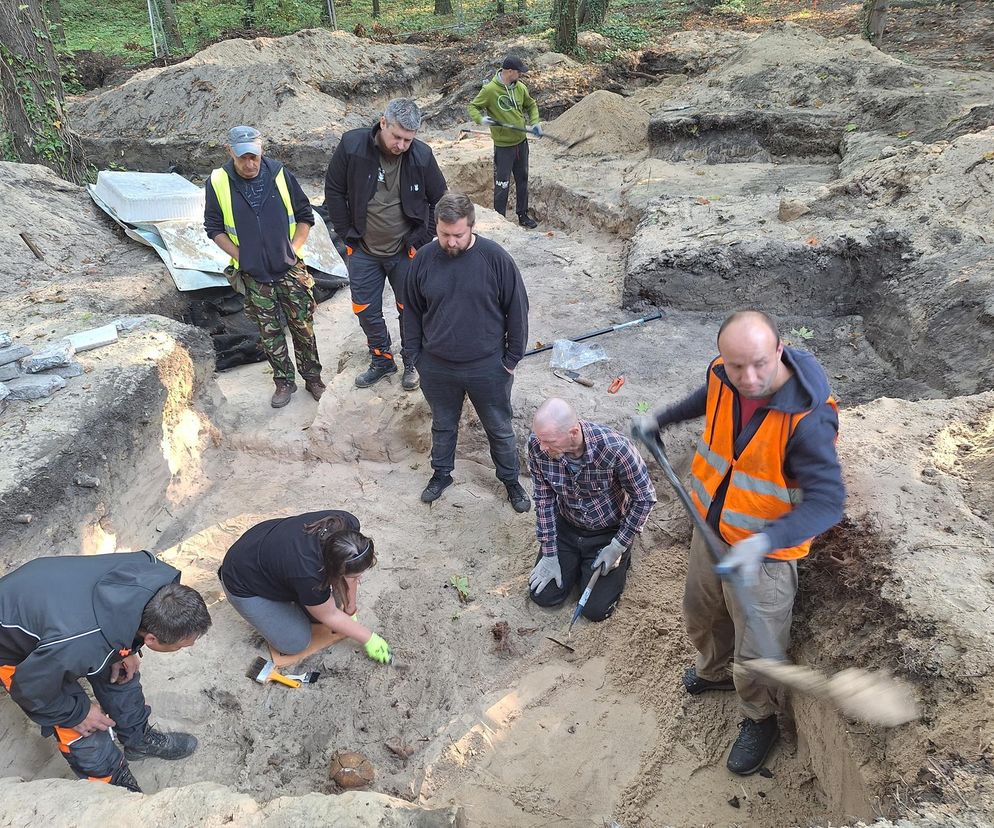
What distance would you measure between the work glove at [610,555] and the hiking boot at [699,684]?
688 mm

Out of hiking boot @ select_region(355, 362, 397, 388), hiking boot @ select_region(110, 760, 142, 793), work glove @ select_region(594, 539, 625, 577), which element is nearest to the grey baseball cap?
hiking boot @ select_region(355, 362, 397, 388)

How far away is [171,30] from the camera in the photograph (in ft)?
57.3

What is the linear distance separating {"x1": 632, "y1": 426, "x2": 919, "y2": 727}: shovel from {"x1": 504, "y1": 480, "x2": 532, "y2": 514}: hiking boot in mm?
2009

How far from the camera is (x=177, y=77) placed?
1309cm

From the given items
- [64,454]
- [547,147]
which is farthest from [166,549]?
[547,147]

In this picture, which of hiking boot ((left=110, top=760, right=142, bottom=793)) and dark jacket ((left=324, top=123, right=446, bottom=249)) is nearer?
hiking boot ((left=110, top=760, right=142, bottom=793))

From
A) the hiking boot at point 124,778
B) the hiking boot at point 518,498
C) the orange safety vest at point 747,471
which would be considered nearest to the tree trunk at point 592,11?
the hiking boot at point 518,498

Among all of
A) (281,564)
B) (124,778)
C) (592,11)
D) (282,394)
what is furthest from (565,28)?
(124,778)

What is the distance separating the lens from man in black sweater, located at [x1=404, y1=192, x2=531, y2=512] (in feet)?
12.8

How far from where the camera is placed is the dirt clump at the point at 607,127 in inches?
411

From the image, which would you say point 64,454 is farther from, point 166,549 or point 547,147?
point 547,147

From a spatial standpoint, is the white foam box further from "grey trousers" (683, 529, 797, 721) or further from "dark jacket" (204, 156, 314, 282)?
"grey trousers" (683, 529, 797, 721)

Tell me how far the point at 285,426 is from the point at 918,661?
183 inches

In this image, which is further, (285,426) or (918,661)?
(285,426)
